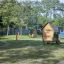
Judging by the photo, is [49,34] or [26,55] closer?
[26,55]

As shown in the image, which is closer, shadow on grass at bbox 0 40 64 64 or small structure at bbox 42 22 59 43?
shadow on grass at bbox 0 40 64 64

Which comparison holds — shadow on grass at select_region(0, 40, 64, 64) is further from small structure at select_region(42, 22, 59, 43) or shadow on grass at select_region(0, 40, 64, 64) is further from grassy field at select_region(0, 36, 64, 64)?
small structure at select_region(42, 22, 59, 43)

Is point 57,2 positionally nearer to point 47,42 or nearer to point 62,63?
point 47,42

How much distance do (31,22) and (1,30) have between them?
18.4 metres

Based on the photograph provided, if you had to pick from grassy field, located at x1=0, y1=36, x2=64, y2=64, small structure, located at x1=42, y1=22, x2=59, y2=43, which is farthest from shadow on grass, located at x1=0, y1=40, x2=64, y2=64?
small structure, located at x1=42, y1=22, x2=59, y2=43

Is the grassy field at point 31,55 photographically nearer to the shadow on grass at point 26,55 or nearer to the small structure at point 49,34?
the shadow on grass at point 26,55

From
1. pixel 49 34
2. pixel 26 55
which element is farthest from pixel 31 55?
pixel 49 34

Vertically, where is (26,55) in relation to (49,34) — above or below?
below

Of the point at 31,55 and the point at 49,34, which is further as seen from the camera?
the point at 49,34

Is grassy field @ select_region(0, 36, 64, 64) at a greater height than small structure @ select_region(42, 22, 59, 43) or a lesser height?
lesser

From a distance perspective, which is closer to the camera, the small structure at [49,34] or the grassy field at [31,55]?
the grassy field at [31,55]

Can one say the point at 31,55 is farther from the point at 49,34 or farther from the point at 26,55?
the point at 49,34

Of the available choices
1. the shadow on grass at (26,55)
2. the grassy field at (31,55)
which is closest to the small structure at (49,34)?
the grassy field at (31,55)

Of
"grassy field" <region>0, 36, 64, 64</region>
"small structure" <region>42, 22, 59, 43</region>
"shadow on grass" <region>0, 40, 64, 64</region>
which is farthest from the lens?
"small structure" <region>42, 22, 59, 43</region>
